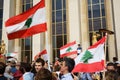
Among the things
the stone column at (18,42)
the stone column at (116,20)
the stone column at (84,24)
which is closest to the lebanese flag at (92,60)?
the stone column at (116,20)

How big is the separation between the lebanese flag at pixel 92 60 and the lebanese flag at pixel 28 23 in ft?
5.10

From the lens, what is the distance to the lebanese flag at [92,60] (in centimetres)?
569

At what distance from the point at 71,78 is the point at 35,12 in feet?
10.9

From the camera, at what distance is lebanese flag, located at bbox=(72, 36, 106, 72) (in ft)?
18.7

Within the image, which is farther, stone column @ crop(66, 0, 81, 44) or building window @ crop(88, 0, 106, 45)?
stone column @ crop(66, 0, 81, 44)

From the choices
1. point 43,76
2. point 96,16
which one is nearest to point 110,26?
point 96,16

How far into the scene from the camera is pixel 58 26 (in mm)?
20344

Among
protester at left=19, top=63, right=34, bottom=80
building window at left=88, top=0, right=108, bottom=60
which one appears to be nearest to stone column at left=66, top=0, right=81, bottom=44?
building window at left=88, top=0, right=108, bottom=60

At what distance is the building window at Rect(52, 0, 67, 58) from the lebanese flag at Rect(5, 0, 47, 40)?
41.9ft

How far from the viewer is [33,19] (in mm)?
7016

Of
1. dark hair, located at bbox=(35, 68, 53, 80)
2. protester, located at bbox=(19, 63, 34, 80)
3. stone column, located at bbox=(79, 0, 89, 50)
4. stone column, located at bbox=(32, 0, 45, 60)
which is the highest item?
stone column, located at bbox=(79, 0, 89, 50)

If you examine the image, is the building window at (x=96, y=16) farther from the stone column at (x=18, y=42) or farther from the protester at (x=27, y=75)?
the protester at (x=27, y=75)

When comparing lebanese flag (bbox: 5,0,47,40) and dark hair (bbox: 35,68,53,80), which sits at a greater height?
lebanese flag (bbox: 5,0,47,40)

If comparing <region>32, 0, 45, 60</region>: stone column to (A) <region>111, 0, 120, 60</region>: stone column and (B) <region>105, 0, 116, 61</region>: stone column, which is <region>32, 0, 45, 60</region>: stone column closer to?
(B) <region>105, 0, 116, 61</region>: stone column
